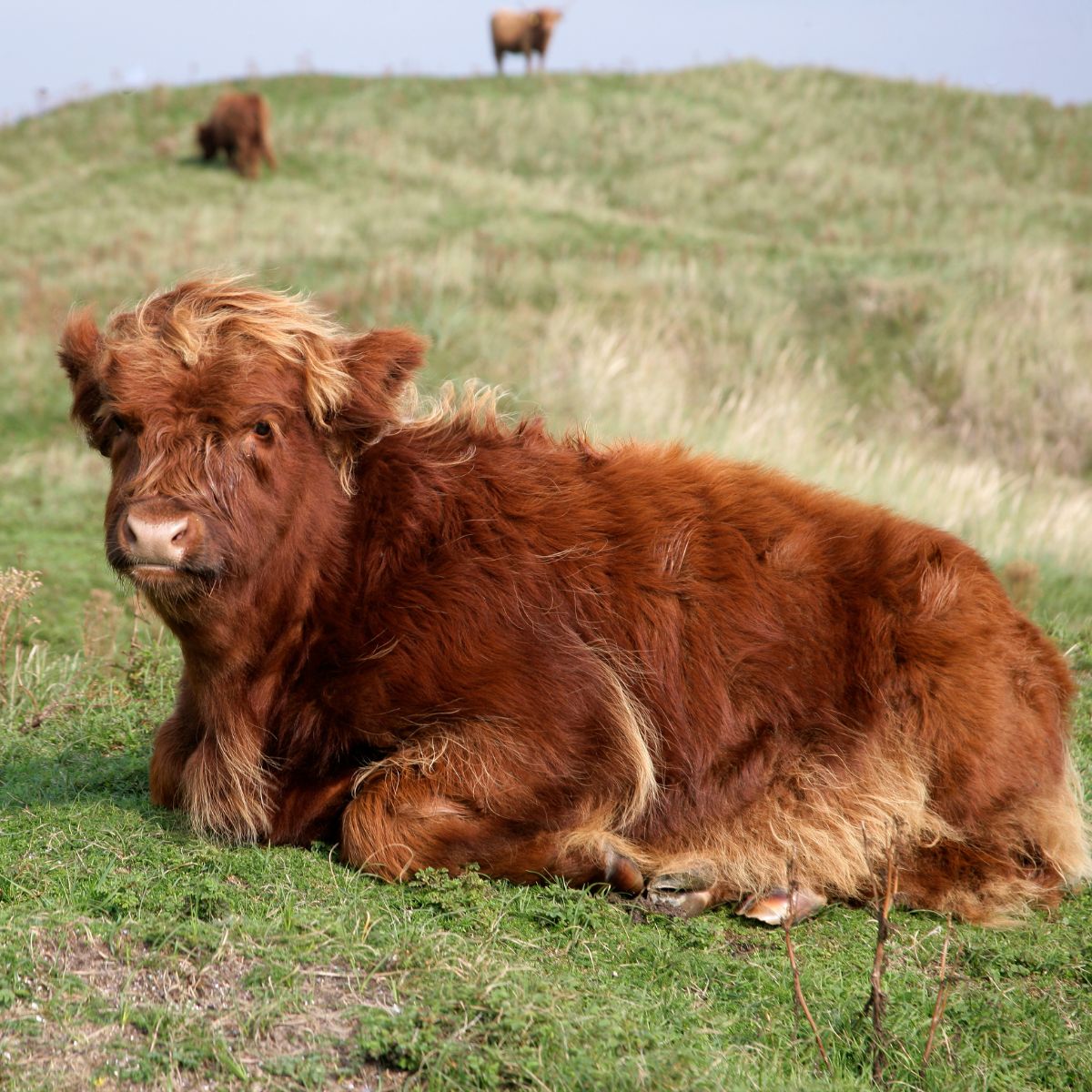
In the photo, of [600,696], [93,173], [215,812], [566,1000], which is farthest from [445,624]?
[93,173]

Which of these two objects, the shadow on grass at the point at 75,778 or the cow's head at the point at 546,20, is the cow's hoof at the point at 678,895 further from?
the cow's head at the point at 546,20

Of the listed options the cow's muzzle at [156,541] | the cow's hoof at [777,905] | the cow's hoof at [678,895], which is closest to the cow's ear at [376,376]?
the cow's muzzle at [156,541]

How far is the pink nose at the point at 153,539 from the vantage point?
3633mm

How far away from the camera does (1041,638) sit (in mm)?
4773

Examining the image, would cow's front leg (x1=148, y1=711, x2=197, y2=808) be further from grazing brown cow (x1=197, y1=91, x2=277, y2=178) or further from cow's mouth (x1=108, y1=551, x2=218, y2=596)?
grazing brown cow (x1=197, y1=91, x2=277, y2=178)

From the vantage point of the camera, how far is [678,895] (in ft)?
13.8

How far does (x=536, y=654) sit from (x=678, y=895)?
938mm

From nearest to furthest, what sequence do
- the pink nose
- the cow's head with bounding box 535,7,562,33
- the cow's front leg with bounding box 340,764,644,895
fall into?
the pink nose
the cow's front leg with bounding box 340,764,644,895
the cow's head with bounding box 535,7,562,33

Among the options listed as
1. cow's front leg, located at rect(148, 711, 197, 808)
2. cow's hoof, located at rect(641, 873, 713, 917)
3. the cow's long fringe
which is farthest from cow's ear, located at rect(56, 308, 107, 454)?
cow's hoof, located at rect(641, 873, 713, 917)

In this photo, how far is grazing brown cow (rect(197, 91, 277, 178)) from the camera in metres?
29.0

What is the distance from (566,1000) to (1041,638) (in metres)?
2.49

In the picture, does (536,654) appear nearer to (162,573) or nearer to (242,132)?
(162,573)

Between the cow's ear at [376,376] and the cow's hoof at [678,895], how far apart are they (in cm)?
181

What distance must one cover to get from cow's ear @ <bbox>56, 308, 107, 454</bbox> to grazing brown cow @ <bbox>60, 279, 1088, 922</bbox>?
18 mm
